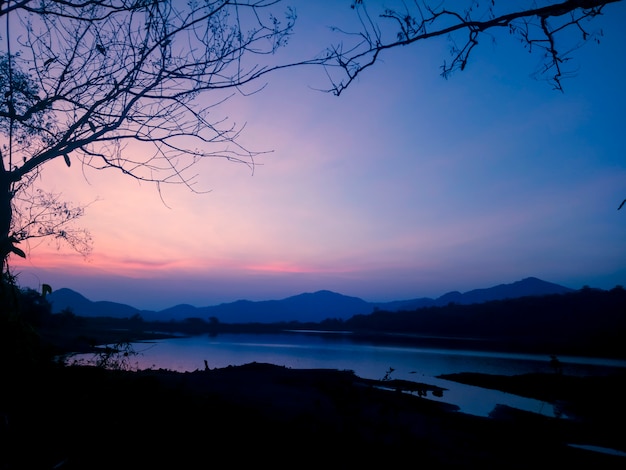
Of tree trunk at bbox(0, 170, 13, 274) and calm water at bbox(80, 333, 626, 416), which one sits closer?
tree trunk at bbox(0, 170, 13, 274)

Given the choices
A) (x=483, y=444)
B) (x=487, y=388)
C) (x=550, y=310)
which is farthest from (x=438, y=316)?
(x=483, y=444)

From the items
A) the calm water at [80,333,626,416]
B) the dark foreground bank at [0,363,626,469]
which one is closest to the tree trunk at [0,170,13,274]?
the dark foreground bank at [0,363,626,469]

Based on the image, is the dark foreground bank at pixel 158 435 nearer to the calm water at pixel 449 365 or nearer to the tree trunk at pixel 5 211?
the tree trunk at pixel 5 211

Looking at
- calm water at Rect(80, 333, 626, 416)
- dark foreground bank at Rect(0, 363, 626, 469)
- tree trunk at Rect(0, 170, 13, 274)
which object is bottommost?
calm water at Rect(80, 333, 626, 416)

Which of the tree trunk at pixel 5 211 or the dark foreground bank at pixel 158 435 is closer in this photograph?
the dark foreground bank at pixel 158 435

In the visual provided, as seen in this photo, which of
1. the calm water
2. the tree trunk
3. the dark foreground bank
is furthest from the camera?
the calm water

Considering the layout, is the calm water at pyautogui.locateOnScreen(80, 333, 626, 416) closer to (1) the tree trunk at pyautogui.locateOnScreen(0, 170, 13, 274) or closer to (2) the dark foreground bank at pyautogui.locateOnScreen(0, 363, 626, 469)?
(2) the dark foreground bank at pyautogui.locateOnScreen(0, 363, 626, 469)

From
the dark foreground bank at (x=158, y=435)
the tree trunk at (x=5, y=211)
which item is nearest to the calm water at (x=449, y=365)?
the dark foreground bank at (x=158, y=435)

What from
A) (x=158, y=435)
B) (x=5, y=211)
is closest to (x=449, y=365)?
(x=158, y=435)

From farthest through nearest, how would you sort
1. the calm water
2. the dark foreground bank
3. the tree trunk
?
1. the calm water
2. the tree trunk
3. the dark foreground bank

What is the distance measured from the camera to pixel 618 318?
34.9 meters

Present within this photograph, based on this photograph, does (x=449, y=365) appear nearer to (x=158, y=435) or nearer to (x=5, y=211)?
(x=158, y=435)

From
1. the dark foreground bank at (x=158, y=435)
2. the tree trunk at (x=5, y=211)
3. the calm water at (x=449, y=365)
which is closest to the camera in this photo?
the dark foreground bank at (x=158, y=435)

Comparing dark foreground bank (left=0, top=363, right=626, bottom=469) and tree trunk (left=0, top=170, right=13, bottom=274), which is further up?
tree trunk (left=0, top=170, right=13, bottom=274)
